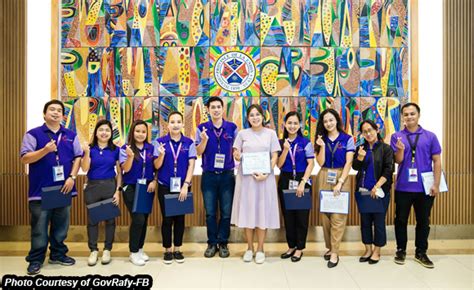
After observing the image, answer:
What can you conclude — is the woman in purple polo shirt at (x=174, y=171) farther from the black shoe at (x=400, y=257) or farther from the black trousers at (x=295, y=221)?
the black shoe at (x=400, y=257)

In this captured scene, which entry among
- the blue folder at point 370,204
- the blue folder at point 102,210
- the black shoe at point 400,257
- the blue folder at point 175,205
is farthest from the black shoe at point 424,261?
the blue folder at point 102,210

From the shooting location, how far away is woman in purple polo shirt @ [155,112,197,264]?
388 cm

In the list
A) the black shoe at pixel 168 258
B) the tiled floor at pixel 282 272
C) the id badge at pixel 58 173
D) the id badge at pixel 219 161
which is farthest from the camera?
the id badge at pixel 219 161

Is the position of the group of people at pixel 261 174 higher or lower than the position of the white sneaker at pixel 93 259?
higher

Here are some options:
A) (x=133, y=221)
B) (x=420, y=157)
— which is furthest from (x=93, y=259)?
(x=420, y=157)

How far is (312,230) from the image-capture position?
16.6 feet

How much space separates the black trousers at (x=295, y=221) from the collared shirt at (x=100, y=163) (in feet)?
6.19

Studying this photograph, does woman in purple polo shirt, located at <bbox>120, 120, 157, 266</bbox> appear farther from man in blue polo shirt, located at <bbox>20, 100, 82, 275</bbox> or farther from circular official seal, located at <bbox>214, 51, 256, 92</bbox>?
circular official seal, located at <bbox>214, 51, 256, 92</bbox>

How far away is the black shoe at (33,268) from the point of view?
3575 millimetres

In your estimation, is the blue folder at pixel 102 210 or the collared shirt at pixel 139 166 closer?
the blue folder at pixel 102 210

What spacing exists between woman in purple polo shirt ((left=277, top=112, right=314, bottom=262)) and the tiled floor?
12.9 inches

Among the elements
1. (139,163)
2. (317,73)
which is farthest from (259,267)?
(317,73)

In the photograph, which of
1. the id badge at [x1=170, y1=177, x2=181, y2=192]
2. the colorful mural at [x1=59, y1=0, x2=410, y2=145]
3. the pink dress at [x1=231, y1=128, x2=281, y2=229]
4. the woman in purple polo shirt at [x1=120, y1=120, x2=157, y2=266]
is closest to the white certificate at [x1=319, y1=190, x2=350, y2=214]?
the pink dress at [x1=231, y1=128, x2=281, y2=229]

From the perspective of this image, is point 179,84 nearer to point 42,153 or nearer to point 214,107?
point 214,107
